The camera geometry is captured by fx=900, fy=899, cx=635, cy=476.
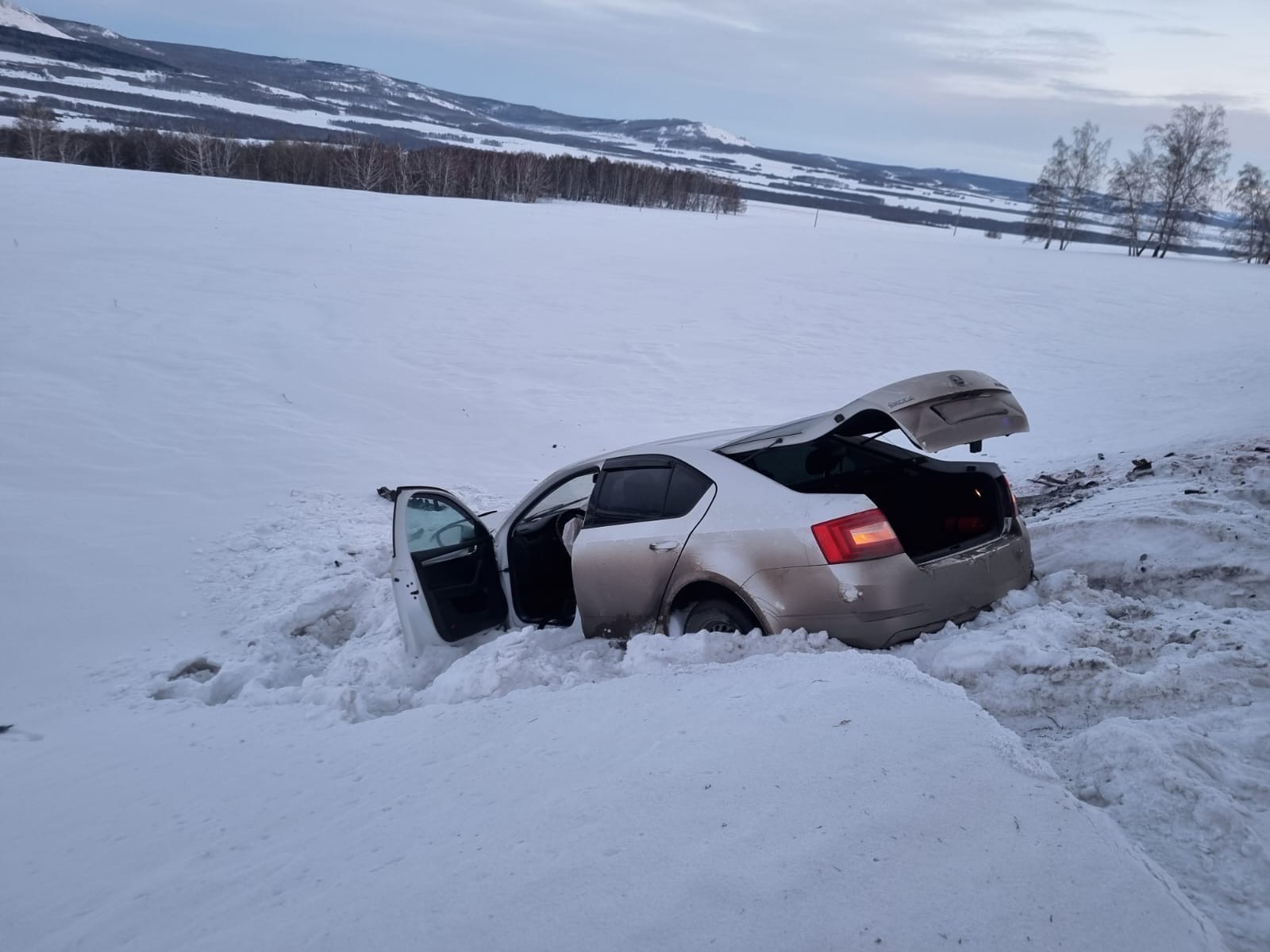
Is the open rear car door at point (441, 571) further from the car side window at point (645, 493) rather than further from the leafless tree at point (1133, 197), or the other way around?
the leafless tree at point (1133, 197)

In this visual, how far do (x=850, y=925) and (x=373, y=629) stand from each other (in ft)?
16.3

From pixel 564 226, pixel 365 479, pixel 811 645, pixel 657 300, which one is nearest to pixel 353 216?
pixel 564 226

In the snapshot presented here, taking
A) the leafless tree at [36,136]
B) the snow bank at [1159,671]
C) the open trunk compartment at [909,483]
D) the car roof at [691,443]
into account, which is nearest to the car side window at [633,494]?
the car roof at [691,443]

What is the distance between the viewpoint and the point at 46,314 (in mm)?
15547

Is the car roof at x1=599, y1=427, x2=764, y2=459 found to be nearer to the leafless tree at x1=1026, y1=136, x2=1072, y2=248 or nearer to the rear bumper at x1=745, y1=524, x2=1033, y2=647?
the rear bumper at x1=745, y1=524, x2=1033, y2=647

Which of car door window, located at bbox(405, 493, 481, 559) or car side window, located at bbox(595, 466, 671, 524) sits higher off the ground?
car side window, located at bbox(595, 466, 671, 524)

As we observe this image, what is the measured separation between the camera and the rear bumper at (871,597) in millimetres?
4371

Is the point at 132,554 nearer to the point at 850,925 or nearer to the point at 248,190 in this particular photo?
the point at 850,925

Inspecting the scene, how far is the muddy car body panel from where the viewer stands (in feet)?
14.5

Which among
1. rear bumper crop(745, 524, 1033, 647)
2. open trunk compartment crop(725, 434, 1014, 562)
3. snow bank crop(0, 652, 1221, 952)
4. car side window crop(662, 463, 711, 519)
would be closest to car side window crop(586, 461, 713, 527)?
car side window crop(662, 463, 711, 519)

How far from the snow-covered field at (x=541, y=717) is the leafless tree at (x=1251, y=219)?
191 feet

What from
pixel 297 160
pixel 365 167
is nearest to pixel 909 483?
pixel 365 167

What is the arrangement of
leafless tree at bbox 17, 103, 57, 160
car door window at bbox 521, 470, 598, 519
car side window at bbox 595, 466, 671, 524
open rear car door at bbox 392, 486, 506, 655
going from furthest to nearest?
leafless tree at bbox 17, 103, 57, 160 → car door window at bbox 521, 470, 598, 519 → open rear car door at bbox 392, 486, 506, 655 → car side window at bbox 595, 466, 671, 524

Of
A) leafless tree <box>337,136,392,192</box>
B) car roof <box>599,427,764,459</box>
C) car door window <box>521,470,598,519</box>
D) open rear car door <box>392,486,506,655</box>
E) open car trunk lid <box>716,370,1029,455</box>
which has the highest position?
leafless tree <box>337,136,392,192</box>
